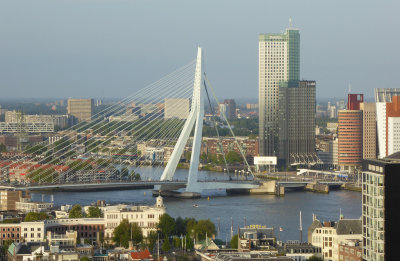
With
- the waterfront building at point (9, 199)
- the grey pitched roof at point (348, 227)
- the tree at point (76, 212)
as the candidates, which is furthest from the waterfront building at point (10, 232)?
the grey pitched roof at point (348, 227)

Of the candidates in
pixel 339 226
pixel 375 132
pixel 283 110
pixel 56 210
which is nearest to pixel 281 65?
pixel 283 110

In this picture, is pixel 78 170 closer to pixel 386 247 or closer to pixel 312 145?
pixel 312 145

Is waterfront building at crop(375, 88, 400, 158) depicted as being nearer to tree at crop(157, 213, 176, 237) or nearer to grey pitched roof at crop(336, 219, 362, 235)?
tree at crop(157, 213, 176, 237)

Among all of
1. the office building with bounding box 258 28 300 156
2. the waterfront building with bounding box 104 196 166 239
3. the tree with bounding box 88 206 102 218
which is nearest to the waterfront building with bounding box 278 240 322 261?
the waterfront building with bounding box 104 196 166 239

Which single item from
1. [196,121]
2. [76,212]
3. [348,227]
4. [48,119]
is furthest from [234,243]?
[48,119]

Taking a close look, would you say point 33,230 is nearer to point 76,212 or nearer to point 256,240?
point 76,212

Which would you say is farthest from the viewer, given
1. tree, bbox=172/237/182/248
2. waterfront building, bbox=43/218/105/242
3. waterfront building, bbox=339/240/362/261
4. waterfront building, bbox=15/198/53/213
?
waterfront building, bbox=15/198/53/213

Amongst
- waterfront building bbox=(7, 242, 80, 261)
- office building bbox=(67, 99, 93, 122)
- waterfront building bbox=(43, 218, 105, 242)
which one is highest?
office building bbox=(67, 99, 93, 122)

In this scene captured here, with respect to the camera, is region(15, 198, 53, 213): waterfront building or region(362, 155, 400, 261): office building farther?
region(15, 198, 53, 213): waterfront building
